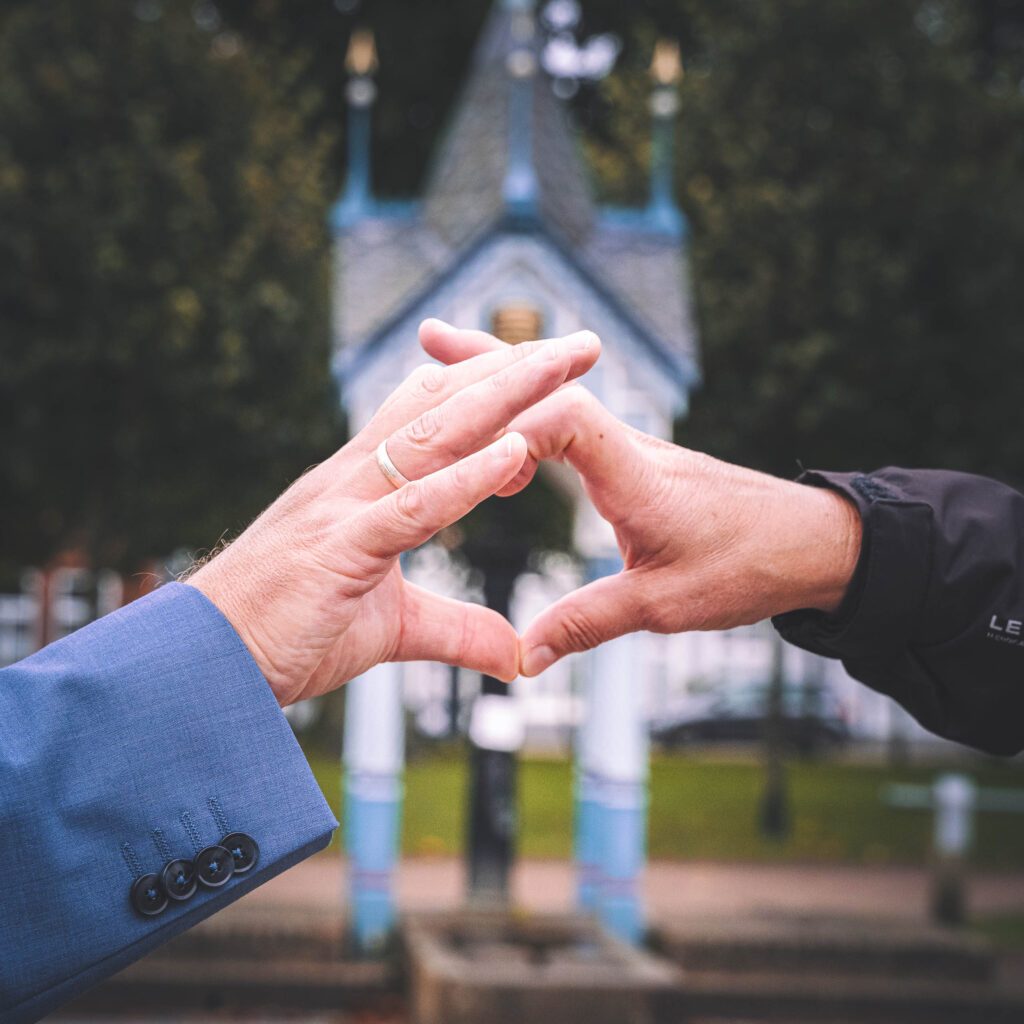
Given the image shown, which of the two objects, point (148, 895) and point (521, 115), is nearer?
point (148, 895)

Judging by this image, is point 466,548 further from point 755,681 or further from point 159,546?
point 755,681

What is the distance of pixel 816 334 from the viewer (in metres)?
10.4

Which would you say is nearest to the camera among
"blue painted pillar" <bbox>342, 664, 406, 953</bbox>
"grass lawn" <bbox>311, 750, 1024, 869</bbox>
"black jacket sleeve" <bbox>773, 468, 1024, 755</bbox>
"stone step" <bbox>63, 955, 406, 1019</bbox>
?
"black jacket sleeve" <bbox>773, 468, 1024, 755</bbox>

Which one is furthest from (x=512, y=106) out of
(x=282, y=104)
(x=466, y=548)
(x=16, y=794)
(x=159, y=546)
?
(x=159, y=546)

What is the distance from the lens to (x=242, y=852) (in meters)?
1.29

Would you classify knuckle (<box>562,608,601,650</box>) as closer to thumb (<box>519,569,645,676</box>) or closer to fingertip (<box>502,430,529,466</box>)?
thumb (<box>519,569,645,676</box>)

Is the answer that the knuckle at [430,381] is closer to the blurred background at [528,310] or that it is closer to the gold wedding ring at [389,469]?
the gold wedding ring at [389,469]

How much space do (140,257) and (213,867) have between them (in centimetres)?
858

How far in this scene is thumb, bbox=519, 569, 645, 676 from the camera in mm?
1697

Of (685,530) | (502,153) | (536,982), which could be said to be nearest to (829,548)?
(685,530)

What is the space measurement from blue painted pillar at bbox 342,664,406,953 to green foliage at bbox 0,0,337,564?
3490mm

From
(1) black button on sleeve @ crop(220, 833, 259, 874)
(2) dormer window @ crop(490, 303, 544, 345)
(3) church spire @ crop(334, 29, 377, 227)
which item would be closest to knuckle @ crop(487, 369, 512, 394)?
(1) black button on sleeve @ crop(220, 833, 259, 874)

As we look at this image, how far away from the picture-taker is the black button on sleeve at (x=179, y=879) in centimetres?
125

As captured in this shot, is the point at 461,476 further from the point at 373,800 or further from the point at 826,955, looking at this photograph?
the point at 826,955
